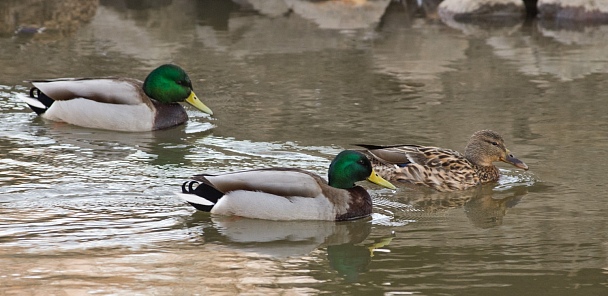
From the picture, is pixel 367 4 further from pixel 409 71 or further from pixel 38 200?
pixel 38 200

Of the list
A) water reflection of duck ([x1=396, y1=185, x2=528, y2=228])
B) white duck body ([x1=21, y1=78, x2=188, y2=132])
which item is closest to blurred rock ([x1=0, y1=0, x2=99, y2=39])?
white duck body ([x1=21, y1=78, x2=188, y2=132])

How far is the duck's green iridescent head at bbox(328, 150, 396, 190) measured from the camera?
9211mm

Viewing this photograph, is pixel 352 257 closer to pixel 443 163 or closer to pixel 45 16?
pixel 443 163

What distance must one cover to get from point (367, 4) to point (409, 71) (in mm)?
8254

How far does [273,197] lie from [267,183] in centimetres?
12

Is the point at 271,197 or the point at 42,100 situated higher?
the point at 271,197

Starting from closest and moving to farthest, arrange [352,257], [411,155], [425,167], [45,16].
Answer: [352,257], [425,167], [411,155], [45,16]

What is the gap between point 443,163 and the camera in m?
10.4

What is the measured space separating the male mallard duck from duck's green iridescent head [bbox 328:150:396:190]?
3.84 ft

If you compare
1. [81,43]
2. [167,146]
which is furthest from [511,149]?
[81,43]

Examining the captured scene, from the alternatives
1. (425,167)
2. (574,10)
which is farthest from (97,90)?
(574,10)

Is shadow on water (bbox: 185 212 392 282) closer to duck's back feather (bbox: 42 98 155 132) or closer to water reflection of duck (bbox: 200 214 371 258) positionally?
water reflection of duck (bbox: 200 214 371 258)

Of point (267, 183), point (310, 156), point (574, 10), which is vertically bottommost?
point (574, 10)

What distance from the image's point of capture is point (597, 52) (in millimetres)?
18297
